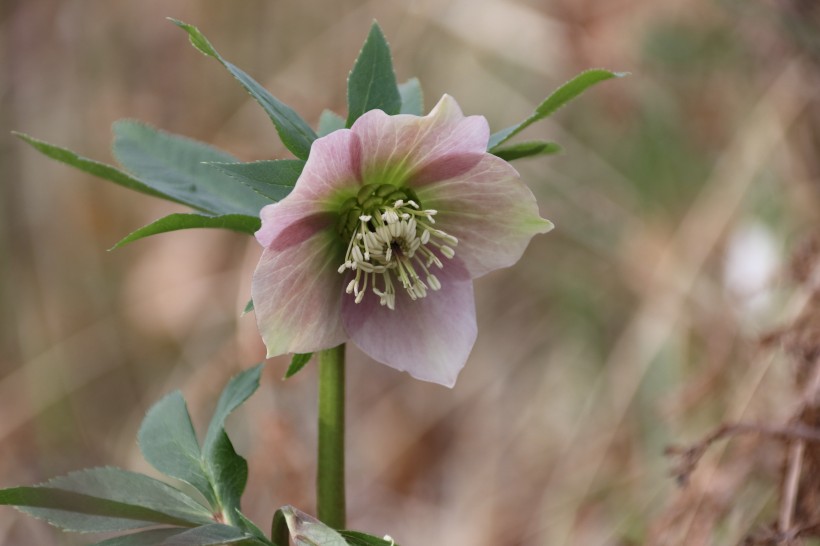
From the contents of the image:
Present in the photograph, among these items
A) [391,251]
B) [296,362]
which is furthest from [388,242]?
[296,362]

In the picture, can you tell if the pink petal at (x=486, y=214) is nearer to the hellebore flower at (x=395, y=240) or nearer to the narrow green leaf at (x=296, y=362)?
the hellebore flower at (x=395, y=240)

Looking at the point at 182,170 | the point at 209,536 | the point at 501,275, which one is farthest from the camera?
the point at 501,275

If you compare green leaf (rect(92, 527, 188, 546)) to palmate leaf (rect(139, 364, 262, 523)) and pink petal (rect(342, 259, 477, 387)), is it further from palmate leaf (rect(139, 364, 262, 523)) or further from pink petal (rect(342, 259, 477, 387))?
pink petal (rect(342, 259, 477, 387))

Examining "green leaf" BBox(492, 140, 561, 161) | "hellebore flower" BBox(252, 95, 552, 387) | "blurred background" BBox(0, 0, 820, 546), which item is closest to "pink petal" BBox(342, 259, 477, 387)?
"hellebore flower" BBox(252, 95, 552, 387)

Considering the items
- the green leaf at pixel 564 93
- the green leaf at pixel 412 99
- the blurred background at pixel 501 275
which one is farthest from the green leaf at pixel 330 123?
the blurred background at pixel 501 275

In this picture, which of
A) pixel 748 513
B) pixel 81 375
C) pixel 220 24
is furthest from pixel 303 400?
pixel 220 24

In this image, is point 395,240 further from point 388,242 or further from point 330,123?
point 330,123
